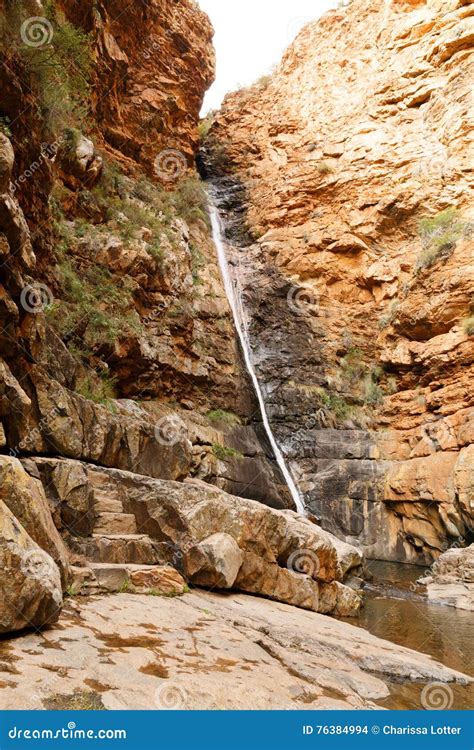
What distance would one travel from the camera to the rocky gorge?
16.2ft

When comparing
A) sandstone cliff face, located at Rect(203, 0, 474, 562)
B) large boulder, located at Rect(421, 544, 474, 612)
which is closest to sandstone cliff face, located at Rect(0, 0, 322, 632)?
sandstone cliff face, located at Rect(203, 0, 474, 562)

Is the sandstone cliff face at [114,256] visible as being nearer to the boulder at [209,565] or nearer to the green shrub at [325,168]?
the boulder at [209,565]

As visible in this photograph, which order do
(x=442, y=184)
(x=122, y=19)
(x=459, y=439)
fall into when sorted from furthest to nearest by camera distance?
1. (x=442, y=184)
2. (x=122, y=19)
3. (x=459, y=439)

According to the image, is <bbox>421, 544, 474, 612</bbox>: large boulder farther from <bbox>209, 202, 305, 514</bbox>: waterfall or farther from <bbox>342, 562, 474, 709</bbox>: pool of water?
<bbox>209, 202, 305, 514</bbox>: waterfall

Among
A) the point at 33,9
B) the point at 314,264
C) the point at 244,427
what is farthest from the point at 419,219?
the point at 33,9

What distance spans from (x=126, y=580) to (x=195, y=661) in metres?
2.09

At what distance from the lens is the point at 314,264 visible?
2128cm

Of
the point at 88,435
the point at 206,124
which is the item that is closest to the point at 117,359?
the point at 88,435

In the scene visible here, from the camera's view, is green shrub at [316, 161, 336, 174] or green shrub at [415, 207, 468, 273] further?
green shrub at [316, 161, 336, 174]

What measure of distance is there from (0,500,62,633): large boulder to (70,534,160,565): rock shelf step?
2.06m

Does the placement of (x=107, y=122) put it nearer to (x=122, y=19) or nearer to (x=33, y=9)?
(x=122, y=19)

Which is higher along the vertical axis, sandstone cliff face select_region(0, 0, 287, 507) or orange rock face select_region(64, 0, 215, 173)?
orange rock face select_region(64, 0, 215, 173)

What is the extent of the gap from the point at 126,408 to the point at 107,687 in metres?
8.10

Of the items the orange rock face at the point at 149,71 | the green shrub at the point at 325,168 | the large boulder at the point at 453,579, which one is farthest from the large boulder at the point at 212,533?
the green shrub at the point at 325,168
